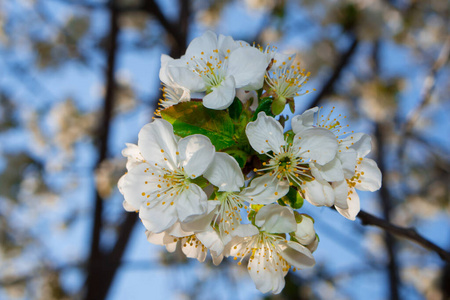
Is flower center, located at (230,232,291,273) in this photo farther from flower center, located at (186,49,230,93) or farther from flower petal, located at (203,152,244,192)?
flower center, located at (186,49,230,93)

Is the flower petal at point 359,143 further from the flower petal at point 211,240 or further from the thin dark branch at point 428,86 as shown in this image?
the thin dark branch at point 428,86

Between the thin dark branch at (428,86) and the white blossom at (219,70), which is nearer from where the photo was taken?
the white blossom at (219,70)

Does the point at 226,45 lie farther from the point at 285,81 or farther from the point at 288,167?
the point at 288,167

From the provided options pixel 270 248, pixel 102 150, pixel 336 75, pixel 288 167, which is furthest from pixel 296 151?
pixel 102 150

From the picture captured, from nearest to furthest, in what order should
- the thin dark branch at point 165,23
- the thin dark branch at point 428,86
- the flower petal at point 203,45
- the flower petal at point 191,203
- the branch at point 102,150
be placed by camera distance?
the flower petal at point 191,203, the flower petal at point 203,45, the thin dark branch at point 428,86, the thin dark branch at point 165,23, the branch at point 102,150

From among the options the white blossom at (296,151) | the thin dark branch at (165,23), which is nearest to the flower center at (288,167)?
the white blossom at (296,151)

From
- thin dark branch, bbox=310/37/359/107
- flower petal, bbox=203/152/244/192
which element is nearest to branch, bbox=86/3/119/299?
thin dark branch, bbox=310/37/359/107

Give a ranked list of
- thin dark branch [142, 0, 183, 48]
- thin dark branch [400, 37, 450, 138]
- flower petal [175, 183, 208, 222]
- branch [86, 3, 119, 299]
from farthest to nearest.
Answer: branch [86, 3, 119, 299] < thin dark branch [142, 0, 183, 48] < thin dark branch [400, 37, 450, 138] < flower petal [175, 183, 208, 222]
